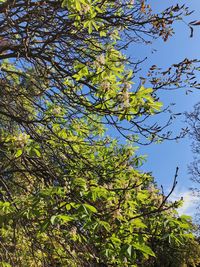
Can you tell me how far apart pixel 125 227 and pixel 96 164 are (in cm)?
175

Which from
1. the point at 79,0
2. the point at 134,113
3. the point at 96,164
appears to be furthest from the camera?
the point at 96,164

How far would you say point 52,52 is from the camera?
18.1 ft

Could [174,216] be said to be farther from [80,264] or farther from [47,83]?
[47,83]

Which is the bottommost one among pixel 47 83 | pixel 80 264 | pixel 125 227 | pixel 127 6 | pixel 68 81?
pixel 80 264

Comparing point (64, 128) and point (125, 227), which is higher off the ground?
point (64, 128)

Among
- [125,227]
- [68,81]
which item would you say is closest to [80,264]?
[125,227]

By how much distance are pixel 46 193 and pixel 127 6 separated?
12.0 ft

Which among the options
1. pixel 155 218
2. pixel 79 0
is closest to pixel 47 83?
pixel 79 0

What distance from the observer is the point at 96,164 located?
504cm

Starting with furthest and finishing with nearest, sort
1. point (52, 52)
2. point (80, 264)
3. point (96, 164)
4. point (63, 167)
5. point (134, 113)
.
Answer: point (52, 52) → point (96, 164) → point (63, 167) → point (80, 264) → point (134, 113)

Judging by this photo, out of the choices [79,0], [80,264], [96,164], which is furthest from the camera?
[96,164]

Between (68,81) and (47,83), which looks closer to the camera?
(47,83)

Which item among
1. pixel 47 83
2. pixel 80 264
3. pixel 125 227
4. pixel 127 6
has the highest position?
pixel 127 6

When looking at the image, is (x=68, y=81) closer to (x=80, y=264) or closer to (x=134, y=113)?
(x=134, y=113)
